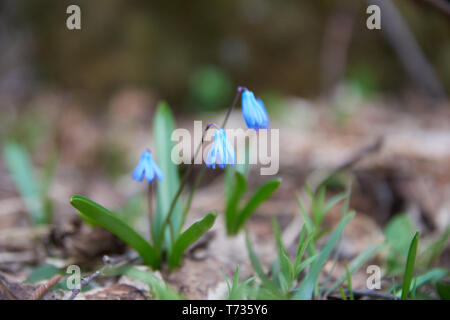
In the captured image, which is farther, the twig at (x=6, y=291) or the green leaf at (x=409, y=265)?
the twig at (x=6, y=291)

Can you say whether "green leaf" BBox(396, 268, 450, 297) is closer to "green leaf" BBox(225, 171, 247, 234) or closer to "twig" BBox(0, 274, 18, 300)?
"green leaf" BBox(225, 171, 247, 234)

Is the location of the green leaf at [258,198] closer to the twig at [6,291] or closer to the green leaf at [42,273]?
the green leaf at [42,273]

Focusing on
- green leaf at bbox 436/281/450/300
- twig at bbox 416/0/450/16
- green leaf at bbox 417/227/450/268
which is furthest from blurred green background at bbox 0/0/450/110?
green leaf at bbox 436/281/450/300

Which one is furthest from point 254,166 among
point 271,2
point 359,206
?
point 271,2

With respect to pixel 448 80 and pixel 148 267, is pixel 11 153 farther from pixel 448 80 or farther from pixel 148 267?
pixel 448 80

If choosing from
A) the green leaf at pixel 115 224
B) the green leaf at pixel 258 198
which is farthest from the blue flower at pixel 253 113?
the green leaf at pixel 115 224

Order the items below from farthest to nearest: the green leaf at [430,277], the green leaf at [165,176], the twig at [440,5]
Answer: the twig at [440,5] → the green leaf at [165,176] → the green leaf at [430,277]

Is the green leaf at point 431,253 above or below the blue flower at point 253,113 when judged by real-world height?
below
